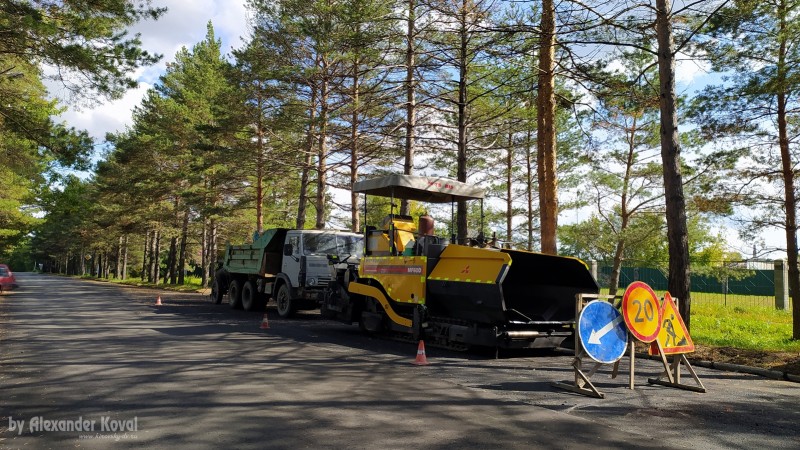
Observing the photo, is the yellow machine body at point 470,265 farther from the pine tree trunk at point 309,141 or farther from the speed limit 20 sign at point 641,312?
the pine tree trunk at point 309,141

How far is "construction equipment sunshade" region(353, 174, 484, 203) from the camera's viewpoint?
11578 millimetres

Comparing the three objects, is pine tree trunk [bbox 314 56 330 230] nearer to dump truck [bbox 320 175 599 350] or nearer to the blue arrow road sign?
dump truck [bbox 320 175 599 350]

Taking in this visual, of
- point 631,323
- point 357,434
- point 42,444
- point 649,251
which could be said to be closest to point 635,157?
point 649,251

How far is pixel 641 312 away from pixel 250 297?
14269 millimetres

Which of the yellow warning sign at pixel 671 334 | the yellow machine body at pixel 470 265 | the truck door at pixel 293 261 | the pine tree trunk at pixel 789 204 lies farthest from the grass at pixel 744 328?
the truck door at pixel 293 261

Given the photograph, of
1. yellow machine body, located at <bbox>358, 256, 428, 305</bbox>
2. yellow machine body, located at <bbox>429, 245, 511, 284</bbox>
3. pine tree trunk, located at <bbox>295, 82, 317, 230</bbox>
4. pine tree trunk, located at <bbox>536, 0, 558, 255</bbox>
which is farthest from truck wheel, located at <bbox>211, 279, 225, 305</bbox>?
yellow machine body, located at <bbox>429, 245, 511, 284</bbox>

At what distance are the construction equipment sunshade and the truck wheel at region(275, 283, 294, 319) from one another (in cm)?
534

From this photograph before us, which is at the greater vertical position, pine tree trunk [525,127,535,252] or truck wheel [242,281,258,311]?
pine tree trunk [525,127,535,252]

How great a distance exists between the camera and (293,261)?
16.5 m

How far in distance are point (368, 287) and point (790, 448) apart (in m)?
8.43

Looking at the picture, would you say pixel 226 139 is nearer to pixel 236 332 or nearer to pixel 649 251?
pixel 236 332

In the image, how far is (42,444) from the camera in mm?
4656

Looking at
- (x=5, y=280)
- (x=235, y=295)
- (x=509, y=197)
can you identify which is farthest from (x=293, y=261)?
(x=5, y=280)

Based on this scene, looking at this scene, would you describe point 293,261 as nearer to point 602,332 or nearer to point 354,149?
point 354,149
